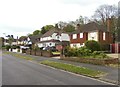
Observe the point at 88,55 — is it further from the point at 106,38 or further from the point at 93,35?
the point at 106,38

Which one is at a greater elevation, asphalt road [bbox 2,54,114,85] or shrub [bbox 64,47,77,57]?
shrub [bbox 64,47,77,57]

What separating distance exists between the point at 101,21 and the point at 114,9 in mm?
6239

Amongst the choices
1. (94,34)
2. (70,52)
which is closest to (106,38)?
(94,34)

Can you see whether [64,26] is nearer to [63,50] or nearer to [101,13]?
[101,13]

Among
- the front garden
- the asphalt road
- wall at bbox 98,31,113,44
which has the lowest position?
the asphalt road

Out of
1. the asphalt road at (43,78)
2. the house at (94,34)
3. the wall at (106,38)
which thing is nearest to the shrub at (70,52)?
the asphalt road at (43,78)

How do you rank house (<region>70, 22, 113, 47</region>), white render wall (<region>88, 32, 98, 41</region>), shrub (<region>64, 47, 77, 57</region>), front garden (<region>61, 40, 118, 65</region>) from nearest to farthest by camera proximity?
front garden (<region>61, 40, 118, 65</region>) → shrub (<region>64, 47, 77, 57</region>) → white render wall (<region>88, 32, 98, 41</region>) → house (<region>70, 22, 113, 47</region>)

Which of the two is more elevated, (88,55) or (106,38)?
(106,38)

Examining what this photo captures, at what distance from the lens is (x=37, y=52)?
54.1m

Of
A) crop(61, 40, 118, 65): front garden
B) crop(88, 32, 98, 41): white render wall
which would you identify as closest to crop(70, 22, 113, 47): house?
crop(88, 32, 98, 41): white render wall

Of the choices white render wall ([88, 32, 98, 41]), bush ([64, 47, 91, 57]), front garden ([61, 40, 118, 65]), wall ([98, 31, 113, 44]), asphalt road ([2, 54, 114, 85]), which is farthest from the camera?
wall ([98, 31, 113, 44])

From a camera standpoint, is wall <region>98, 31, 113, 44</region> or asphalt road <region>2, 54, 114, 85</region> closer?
asphalt road <region>2, 54, 114, 85</region>

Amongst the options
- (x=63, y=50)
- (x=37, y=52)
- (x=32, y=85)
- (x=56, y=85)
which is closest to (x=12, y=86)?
(x=32, y=85)

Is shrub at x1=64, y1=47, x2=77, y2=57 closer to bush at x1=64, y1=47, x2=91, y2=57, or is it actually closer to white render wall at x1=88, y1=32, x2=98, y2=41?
bush at x1=64, y1=47, x2=91, y2=57
